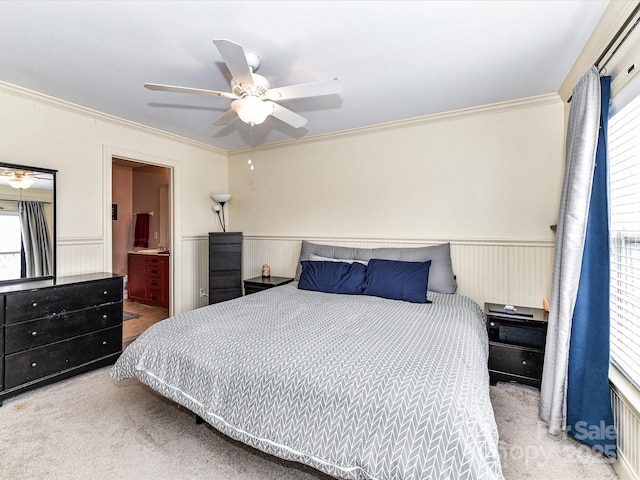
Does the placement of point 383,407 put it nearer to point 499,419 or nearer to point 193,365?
point 193,365

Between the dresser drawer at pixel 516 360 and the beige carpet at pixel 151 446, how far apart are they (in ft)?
0.59

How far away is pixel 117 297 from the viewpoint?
117 inches

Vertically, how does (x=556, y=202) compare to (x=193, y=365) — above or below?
above

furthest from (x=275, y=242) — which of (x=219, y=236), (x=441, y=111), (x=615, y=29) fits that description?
(x=615, y=29)

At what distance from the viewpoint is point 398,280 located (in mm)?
2812

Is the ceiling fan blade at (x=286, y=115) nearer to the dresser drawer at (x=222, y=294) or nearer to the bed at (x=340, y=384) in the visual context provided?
Result: the bed at (x=340, y=384)

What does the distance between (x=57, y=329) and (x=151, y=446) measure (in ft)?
4.80

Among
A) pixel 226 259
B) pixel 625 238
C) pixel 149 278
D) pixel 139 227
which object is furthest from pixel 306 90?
pixel 139 227

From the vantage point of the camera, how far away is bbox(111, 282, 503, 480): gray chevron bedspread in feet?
3.75

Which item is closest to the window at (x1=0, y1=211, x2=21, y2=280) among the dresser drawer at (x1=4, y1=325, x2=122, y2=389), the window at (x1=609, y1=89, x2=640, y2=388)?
the dresser drawer at (x1=4, y1=325, x2=122, y2=389)

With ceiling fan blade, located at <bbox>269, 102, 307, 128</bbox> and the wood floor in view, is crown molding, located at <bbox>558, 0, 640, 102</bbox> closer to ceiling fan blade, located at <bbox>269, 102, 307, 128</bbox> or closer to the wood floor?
ceiling fan blade, located at <bbox>269, 102, 307, 128</bbox>

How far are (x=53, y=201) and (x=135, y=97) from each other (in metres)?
1.22

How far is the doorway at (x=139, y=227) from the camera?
5.17m

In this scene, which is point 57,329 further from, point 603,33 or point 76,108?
point 603,33
